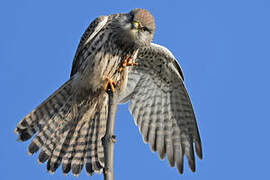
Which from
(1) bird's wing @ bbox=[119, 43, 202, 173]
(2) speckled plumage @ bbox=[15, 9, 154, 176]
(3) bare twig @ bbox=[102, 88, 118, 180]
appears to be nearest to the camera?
(3) bare twig @ bbox=[102, 88, 118, 180]

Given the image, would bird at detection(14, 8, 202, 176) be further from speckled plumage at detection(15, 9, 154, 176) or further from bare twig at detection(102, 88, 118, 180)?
bare twig at detection(102, 88, 118, 180)

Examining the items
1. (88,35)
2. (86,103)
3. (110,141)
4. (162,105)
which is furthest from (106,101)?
(110,141)

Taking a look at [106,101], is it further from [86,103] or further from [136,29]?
[136,29]

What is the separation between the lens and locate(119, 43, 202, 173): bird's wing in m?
6.08

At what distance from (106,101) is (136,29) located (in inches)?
42.8

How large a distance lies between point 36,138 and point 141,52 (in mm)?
1795

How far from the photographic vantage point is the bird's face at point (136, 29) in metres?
5.09

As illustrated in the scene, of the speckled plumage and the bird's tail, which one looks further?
the bird's tail

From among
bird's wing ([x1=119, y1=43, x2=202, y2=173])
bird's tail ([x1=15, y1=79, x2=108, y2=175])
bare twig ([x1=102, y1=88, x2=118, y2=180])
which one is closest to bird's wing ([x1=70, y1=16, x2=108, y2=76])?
bird's tail ([x1=15, y1=79, x2=108, y2=175])

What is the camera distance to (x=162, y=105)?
6438mm

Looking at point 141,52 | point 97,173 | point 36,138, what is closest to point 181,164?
point 97,173

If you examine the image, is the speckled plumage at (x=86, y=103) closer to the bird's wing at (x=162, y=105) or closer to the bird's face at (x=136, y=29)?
the bird's face at (x=136, y=29)

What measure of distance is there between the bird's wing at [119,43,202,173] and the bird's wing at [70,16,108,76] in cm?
82

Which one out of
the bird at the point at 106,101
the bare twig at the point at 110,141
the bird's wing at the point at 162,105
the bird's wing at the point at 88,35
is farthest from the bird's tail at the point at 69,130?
the bare twig at the point at 110,141
